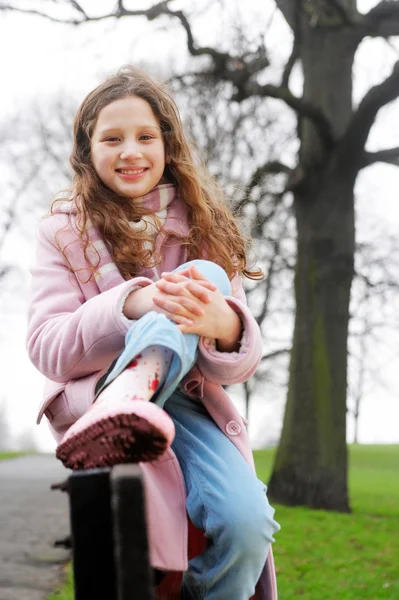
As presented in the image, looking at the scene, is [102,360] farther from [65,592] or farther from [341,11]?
[341,11]

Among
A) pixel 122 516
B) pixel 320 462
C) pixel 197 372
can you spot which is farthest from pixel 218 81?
pixel 122 516

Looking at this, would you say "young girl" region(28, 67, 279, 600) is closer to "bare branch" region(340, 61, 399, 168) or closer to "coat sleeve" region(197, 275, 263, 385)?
"coat sleeve" region(197, 275, 263, 385)

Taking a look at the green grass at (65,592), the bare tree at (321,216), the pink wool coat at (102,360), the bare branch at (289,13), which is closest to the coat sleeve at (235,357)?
the pink wool coat at (102,360)

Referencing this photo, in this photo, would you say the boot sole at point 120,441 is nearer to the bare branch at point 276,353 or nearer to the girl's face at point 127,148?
the girl's face at point 127,148

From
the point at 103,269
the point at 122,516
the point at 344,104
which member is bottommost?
the point at 122,516

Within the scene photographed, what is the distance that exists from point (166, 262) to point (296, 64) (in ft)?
29.5

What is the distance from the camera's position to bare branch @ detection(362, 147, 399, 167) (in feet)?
29.2

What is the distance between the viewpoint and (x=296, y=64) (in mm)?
10719

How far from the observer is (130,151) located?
2.35 meters

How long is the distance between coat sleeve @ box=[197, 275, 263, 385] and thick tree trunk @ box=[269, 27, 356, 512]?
6786mm

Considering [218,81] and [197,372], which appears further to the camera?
[218,81]

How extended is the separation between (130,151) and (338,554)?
4.86 metres

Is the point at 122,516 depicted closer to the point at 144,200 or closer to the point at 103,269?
the point at 103,269

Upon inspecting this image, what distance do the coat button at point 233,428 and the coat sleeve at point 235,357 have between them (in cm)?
12
